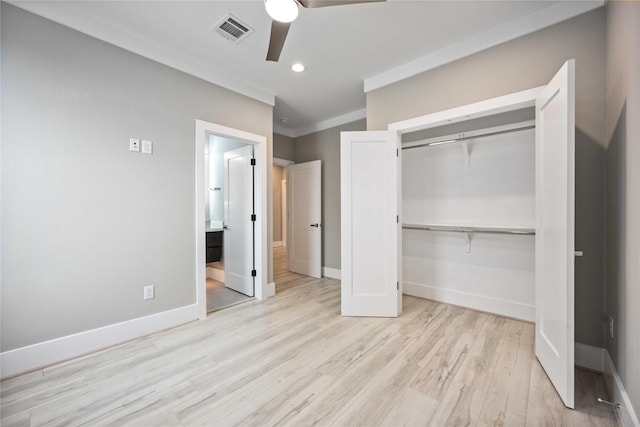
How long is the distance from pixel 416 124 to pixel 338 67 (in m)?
1.11

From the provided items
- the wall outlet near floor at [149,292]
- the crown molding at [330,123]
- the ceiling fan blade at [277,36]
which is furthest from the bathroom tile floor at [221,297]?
the crown molding at [330,123]

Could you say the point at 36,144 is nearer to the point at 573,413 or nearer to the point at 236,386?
the point at 236,386

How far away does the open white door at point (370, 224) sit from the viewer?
2.84 m

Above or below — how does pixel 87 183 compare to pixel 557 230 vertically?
above

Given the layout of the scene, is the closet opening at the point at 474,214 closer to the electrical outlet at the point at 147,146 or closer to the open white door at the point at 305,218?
the open white door at the point at 305,218

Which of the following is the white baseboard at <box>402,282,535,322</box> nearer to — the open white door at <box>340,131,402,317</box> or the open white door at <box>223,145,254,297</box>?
the open white door at <box>340,131,402,317</box>

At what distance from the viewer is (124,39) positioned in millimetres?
2354

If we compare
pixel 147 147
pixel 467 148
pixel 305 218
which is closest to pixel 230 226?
pixel 305 218

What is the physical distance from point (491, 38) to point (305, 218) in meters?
3.61

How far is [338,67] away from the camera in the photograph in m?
2.96

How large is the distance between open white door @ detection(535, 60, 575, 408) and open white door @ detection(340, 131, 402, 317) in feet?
4.02

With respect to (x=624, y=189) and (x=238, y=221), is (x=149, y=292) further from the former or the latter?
(x=624, y=189)

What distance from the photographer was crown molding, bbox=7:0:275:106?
2.00 meters

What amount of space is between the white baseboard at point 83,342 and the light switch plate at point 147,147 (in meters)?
1.63
